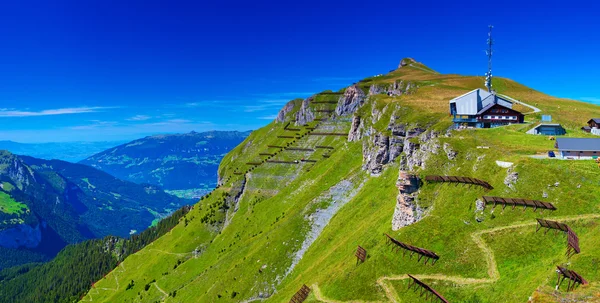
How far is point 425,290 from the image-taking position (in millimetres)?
60094

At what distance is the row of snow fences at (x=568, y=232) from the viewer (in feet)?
167

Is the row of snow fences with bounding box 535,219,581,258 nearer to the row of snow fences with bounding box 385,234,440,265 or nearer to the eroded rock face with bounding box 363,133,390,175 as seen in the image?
the row of snow fences with bounding box 385,234,440,265

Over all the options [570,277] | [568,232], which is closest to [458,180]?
[568,232]

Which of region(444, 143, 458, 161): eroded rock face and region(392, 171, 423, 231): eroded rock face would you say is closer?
region(392, 171, 423, 231): eroded rock face

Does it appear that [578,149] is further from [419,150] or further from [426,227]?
[426,227]

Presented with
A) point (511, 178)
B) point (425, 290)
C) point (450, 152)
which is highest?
point (450, 152)

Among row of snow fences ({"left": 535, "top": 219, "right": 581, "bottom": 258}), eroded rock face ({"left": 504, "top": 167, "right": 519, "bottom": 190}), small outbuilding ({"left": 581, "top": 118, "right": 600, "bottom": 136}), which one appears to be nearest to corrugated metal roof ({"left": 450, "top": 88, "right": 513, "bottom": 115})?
small outbuilding ({"left": 581, "top": 118, "right": 600, "bottom": 136})

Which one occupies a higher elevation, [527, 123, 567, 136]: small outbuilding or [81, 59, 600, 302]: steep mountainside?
[527, 123, 567, 136]: small outbuilding

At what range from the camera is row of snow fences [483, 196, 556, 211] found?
62719 millimetres

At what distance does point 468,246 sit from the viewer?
208ft

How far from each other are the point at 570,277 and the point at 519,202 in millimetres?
23995

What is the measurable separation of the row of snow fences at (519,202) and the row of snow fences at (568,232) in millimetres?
4392

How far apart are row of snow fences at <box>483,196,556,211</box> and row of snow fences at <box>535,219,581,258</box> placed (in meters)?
4.39

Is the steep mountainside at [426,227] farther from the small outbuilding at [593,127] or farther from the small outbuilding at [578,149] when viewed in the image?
the small outbuilding at [593,127]
